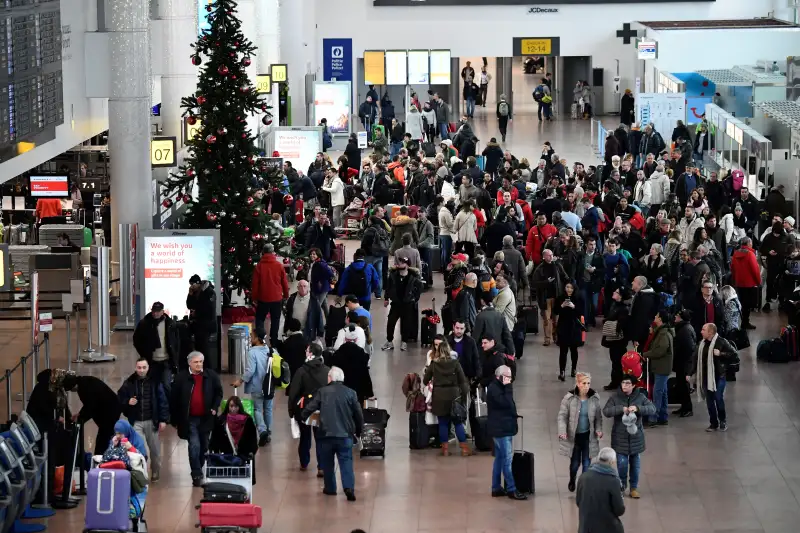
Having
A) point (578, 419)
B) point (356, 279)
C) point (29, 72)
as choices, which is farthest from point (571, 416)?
point (29, 72)

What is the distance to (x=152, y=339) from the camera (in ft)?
56.2

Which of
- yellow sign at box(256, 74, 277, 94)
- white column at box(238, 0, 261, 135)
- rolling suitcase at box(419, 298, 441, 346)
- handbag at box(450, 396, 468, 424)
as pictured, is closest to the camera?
handbag at box(450, 396, 468, 424)

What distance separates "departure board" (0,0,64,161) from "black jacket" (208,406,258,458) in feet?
15.2

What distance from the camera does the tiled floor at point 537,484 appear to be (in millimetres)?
13555

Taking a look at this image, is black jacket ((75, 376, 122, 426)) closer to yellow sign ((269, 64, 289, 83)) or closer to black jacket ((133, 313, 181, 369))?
black jacket ((133, 313, 181, 369))

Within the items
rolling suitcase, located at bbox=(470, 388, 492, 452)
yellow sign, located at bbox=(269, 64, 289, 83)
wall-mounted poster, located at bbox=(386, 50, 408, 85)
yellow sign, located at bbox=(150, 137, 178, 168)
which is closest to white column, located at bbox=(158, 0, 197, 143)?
yellow sign, located at bbox=(150, 137, 178, 168)

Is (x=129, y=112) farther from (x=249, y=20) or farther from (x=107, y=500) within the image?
(x=249, y=20)

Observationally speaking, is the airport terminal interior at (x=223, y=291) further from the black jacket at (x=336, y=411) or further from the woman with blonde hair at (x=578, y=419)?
the black jacket at (x=336, y=411)

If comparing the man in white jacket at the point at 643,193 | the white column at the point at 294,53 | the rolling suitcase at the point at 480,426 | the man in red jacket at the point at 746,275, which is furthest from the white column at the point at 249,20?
the rolling suitcase at the point at 480,426

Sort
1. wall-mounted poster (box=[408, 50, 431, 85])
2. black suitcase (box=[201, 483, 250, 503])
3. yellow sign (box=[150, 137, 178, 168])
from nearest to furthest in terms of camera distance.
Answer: black suitcase (box=[201, 483, 250, 503]), yellow sign (box=[150, 137, 178, 168]), wall-mounted poster (box=[408, 50, 431, 85])

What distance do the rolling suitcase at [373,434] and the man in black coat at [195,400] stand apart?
68.1 inches

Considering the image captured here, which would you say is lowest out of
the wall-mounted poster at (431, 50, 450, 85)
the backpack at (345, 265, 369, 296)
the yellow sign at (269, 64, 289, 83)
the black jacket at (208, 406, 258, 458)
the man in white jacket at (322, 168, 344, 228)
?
the black jacket at (208, 406, 258, 458)

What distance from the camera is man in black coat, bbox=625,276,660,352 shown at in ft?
58.3

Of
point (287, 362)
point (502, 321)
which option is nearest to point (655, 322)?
point (502, 321)
